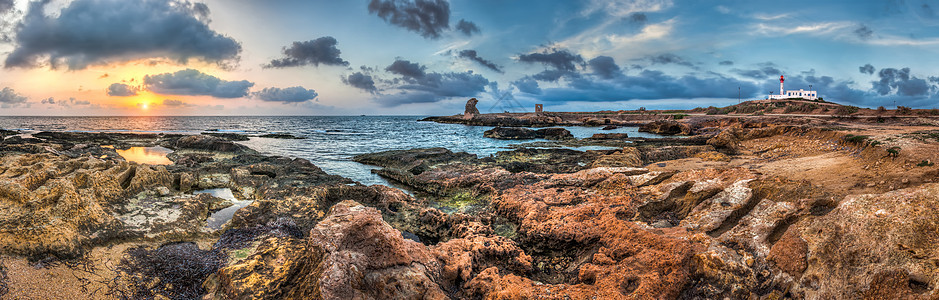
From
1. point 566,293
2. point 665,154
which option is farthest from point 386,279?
point 665,154

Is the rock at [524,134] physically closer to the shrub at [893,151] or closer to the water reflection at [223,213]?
the shrub at [893,151]

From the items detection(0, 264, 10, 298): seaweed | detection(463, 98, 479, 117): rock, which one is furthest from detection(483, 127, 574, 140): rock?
detection(463, 98, 479, 117): rock

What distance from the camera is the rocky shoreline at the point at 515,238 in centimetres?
400

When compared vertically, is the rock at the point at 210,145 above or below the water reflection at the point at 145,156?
above

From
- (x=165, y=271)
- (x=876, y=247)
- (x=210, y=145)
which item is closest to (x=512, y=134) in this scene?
(x=210, y=145)

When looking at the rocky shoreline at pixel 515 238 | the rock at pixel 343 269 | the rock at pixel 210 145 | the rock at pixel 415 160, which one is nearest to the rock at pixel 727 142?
the rocky shoreline at pixel 515 238

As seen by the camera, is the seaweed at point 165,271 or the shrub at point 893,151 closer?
the seaweed at point 165,271

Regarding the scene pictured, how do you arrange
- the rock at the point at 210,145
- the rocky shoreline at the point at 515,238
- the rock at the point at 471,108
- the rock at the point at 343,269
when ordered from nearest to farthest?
the rocky shoreline at the point at 515,238 → the rock at the point at 343,269 → the rock at the point at 210,145 → the rock at the point at 471,108

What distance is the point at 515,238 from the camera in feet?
22.7

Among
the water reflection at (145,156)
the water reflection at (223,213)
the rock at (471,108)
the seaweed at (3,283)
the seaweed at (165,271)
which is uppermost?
the rock at (471,108)

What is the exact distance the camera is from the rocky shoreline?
4.00 meters

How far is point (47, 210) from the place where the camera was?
5520mm

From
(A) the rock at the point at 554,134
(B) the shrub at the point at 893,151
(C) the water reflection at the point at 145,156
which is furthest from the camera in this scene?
(A) the rock at the point at 554,134

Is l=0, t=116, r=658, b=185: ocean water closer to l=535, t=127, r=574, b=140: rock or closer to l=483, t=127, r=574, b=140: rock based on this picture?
l=483, t=127, r=574, b=140: rock
